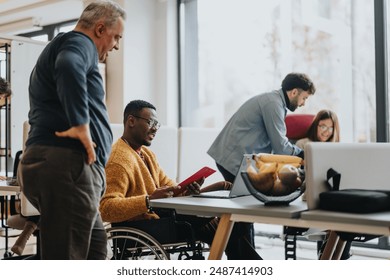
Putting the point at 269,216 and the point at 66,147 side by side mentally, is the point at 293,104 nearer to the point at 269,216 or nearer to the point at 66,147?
the point at 269,216

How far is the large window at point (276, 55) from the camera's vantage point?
4320mm

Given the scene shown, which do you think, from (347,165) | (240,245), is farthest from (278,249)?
(347,165)

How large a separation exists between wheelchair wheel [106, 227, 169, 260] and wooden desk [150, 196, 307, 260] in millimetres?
322

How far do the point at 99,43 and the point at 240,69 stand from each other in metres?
3.27

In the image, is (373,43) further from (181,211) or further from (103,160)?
(103,160)

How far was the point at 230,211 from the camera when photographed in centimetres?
195

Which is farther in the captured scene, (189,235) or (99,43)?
(189,235)

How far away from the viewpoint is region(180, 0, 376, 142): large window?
170 inches

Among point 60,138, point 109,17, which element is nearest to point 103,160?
point 60,138

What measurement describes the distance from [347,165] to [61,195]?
103 centimetres

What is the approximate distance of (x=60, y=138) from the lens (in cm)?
167

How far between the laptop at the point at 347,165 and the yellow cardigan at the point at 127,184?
855mm

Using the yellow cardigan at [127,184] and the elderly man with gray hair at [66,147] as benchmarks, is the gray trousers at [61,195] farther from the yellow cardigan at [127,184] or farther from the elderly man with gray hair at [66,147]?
the yellow cardigan at [127,184]

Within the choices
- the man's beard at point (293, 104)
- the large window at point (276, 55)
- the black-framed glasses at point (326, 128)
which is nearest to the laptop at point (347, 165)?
the man's beard at point (293, 104)
